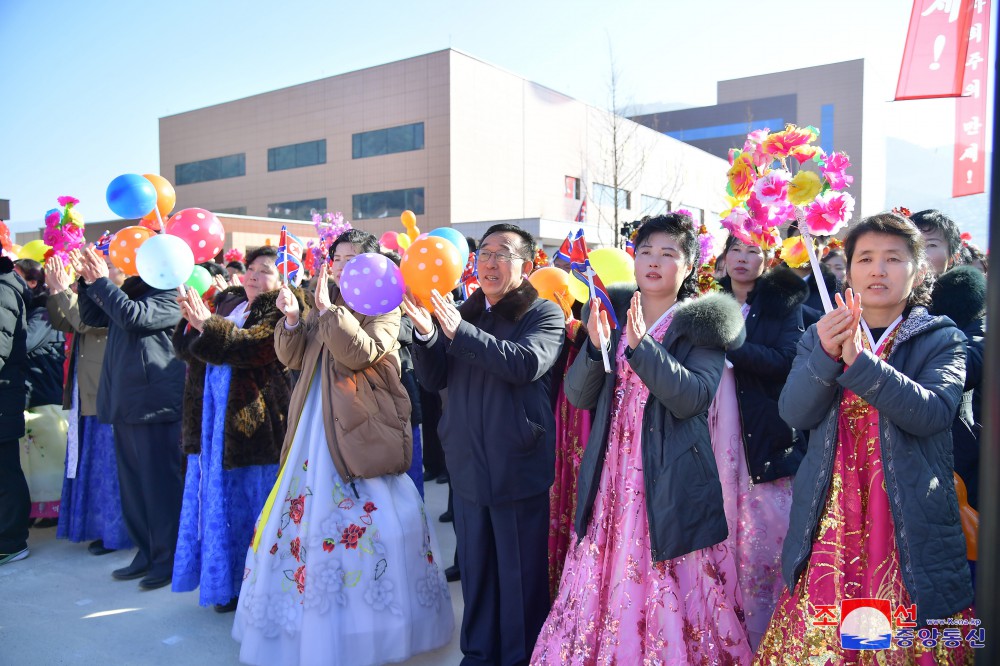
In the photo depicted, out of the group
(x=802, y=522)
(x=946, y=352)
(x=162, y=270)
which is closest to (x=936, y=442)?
(x=946, y=352)

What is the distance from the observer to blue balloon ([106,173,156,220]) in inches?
150

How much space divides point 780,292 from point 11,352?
190 inches

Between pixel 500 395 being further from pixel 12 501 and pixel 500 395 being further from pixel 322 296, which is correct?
pixel 12 501

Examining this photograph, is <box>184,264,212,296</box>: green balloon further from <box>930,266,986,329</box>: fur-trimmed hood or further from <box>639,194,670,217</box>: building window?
<box>639,194,670,217</box>: building window

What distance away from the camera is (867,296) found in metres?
2.25

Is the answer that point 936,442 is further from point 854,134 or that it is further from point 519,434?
point 854,134

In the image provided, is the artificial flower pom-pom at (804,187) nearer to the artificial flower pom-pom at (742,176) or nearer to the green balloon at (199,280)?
the artificial flower pom-pom at (742,176)

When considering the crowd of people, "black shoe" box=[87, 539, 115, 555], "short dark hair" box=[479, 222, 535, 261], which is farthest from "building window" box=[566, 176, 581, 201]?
"short dark hair" box=[479, 222, 535, 261]

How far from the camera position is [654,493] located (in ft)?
8.11

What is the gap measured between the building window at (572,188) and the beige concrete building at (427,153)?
0.08 meters

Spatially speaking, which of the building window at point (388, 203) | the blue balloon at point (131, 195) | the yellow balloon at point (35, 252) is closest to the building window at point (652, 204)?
the building window at point (388, 203)

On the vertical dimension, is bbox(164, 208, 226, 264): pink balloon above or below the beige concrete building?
below

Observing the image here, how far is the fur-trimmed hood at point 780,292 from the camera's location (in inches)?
126

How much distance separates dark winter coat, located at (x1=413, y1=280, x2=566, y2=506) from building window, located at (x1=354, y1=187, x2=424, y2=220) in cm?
2511
